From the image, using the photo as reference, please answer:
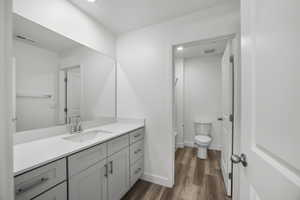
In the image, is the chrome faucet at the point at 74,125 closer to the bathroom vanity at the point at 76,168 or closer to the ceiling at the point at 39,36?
the bathroom vanity at the point at 76,168

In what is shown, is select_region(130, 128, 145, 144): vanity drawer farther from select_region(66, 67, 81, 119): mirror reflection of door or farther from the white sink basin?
select_region(66, 67, 81, 119): mirror reflection of door

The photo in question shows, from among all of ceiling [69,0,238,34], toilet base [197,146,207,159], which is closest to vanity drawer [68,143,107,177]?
ceiling [69,0,238,34]

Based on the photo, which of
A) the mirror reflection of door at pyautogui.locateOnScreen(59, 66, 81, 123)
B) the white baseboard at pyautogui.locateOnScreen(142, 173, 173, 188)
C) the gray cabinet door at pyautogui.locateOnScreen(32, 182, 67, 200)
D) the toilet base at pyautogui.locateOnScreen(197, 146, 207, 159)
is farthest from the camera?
the toilet base at pyautogui.locateOnScreen(197, 146, 207, 159)

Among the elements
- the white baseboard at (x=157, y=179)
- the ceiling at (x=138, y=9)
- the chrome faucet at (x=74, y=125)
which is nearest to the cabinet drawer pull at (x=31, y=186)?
the chrome faucet at (x=74, y=125)

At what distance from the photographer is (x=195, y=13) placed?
1704 millimetres

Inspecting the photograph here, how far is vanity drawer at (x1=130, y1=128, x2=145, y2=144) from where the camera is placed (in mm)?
1745

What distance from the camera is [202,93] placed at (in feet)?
11.1

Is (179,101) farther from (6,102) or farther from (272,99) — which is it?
(6,102)

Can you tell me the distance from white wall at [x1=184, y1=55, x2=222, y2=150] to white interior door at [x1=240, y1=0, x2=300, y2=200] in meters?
2.80

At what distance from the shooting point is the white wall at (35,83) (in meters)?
1.17

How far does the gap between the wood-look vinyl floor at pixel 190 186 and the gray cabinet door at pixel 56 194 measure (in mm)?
967

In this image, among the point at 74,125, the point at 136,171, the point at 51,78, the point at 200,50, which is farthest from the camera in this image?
the point at 200,50

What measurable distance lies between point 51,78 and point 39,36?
1.40 ft

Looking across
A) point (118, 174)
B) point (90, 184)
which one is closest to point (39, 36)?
point (90, 184)
